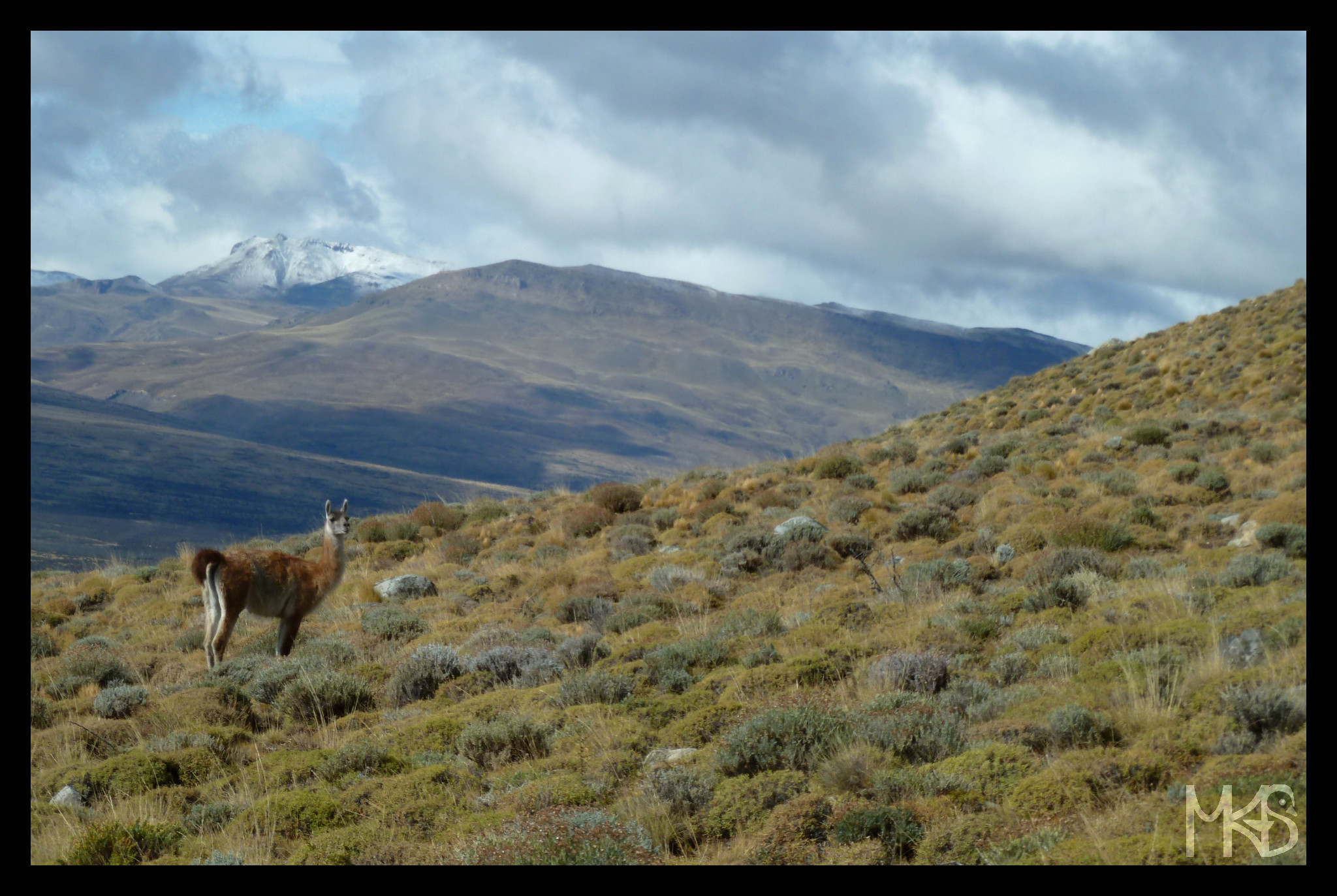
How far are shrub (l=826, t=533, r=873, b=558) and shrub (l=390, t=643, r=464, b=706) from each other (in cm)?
538

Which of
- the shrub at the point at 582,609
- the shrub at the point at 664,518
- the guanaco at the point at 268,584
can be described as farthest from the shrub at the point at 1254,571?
the shrub at the point at 664,518

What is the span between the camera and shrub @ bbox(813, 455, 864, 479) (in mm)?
17781

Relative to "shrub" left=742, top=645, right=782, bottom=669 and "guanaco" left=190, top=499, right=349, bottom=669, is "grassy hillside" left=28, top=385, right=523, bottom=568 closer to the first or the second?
"guanaco" left=190, top=499, right=349, bottom=669

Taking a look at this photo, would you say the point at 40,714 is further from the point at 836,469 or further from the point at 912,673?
the point at 836,469

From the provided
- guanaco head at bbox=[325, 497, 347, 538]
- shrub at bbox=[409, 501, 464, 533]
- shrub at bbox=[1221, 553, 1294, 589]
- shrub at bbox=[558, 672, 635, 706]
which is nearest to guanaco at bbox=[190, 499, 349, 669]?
guanaco head at bbox=[325, 497, 347, 538]

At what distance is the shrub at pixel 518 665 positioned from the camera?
766cm

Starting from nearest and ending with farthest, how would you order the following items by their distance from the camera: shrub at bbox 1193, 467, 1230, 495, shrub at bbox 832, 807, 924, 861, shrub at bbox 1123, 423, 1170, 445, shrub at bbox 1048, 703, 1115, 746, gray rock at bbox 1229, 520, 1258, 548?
shrub at bbox 832, 807, 924, 861, shrub at bbox 1048, 703, 1115, 746, gray rock at bbox 1229, 520, 1258, 548, shrub at bbox 1193, 467, 1230, 495, shrub at bbox 1123, 423, 1170, 445

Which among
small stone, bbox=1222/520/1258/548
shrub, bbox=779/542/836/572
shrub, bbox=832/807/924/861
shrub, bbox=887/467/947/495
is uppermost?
shrub, bbox=887/467/947/495

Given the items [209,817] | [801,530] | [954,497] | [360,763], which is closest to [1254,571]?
[801,530]

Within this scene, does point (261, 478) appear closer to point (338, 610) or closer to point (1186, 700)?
point (338, 610)

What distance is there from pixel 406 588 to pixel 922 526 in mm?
7752

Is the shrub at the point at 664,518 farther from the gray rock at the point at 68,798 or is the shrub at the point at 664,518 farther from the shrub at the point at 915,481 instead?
the gray rock at the point at 68,798

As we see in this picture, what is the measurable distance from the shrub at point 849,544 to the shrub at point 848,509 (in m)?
1.51

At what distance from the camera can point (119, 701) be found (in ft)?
25.1
